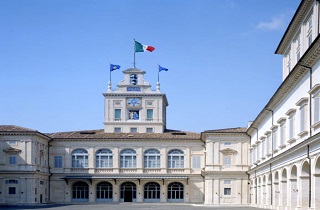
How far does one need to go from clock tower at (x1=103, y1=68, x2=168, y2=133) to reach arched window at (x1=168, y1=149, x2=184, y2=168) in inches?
255

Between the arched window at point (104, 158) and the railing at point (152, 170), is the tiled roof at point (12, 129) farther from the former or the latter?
the railing at point (152, 170)

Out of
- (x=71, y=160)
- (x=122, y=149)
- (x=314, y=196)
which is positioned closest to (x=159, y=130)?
(x=122, y=149)

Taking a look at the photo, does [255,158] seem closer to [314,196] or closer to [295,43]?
[295,43]

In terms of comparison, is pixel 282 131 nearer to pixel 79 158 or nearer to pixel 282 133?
pixel 282 133

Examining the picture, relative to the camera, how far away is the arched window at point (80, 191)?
223 feet

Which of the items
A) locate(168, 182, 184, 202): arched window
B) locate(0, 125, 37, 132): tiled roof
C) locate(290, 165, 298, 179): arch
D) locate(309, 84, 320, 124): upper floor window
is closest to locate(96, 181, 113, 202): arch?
locate(168, 182, 184, 202): arched window

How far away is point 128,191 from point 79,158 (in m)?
7.08

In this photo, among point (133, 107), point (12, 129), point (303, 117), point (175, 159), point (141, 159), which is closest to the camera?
point (303, 117)

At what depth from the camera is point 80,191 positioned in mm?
68312

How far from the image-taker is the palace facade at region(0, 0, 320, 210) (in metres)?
51.3

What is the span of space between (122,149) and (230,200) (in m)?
14.8

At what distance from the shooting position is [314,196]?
26.4 metres

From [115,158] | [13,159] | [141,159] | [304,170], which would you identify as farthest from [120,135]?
[304,170]

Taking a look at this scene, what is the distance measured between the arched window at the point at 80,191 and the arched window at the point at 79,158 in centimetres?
228
